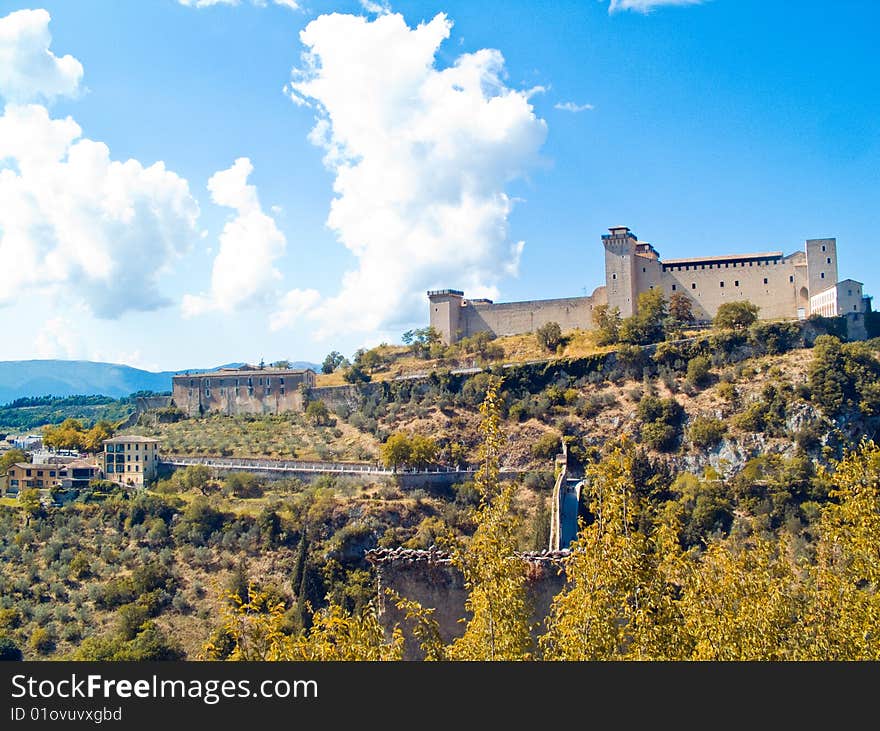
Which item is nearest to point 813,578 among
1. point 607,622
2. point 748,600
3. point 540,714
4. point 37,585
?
point 748,600

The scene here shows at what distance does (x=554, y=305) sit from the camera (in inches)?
1609

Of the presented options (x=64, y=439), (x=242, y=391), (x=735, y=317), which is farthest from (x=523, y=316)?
(x=64, y=439)

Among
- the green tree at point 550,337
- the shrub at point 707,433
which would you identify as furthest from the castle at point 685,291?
the shrub at point 707,433

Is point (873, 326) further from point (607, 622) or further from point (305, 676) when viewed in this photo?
point (305, 676)

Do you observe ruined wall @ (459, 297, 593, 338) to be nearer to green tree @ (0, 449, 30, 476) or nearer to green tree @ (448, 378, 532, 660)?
green tree @ (0, 449, 30, 476)

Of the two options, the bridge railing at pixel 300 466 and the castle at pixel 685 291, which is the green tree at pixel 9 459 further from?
the castle at pixel 685 291

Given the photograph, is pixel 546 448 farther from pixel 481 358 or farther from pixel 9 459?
pixel 9 459

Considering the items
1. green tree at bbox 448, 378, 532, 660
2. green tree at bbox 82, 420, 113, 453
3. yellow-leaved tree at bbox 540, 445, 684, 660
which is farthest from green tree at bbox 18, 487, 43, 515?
yellow-leaved tree at bbox 540, 445, 684, 660

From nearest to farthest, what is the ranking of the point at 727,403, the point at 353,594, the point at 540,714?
the point at 540,714 → the point at 353,594 → the point at 727,403

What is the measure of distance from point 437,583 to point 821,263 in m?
29.5

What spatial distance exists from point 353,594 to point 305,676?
1555cm

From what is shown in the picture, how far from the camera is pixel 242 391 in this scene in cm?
4006

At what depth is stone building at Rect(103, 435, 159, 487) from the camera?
3058cm

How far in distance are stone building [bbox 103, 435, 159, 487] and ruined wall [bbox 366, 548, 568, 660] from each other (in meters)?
21.3
